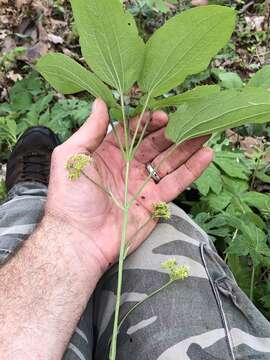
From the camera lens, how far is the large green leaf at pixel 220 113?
1125 millimetres

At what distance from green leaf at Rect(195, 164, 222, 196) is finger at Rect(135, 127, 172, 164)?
0.46m

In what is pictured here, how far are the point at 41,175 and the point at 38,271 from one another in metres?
0.93

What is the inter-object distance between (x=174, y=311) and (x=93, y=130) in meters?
0.56

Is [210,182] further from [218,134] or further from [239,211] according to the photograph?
[218,134]

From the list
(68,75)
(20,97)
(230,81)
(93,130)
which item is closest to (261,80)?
(93,130)

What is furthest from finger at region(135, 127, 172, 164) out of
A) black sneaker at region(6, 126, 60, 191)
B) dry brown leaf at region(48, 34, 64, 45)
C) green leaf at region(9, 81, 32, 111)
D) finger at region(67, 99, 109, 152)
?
dry brown leaf at region(48, 34, 64, 45)

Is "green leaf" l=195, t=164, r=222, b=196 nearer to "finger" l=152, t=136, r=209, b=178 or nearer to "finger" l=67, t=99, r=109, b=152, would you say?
"finger" l=152, t=136, r=209, b=178

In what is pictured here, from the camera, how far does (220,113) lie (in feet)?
3.89

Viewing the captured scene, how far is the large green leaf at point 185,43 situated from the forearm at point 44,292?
57 centimetres

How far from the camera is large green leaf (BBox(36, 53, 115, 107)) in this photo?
4.00 feet

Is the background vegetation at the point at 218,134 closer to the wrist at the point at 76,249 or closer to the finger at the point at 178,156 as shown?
the finger at the point at 178,156

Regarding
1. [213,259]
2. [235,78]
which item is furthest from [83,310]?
[235,78]

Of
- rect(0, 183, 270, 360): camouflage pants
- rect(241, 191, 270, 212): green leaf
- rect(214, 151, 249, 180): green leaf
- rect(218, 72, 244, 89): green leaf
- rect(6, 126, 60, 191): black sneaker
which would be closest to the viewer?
rect(0, 183, 270, 360): camouflage pants

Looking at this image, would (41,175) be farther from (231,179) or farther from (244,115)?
(244,115)
